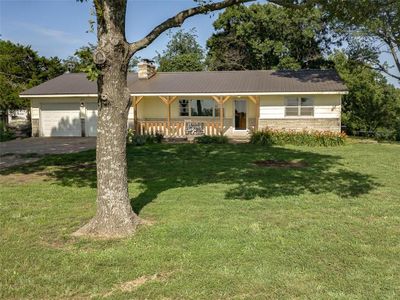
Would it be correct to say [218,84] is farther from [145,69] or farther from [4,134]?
[4,134]

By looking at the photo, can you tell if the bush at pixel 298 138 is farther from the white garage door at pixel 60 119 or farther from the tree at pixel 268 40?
the tree at pixel 268 40

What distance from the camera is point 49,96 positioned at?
23.8m

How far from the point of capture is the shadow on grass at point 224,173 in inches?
354

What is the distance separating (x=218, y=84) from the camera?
23781 mm

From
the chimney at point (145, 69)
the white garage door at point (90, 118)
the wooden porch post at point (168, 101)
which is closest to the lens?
the wooden porch post at point (168, 101)

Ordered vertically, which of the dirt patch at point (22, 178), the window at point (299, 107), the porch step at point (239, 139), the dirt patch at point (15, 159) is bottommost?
the dirt patch at point (22, 178)

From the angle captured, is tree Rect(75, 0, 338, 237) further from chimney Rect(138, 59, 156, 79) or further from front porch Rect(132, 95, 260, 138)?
chimney Rect(138, 59, 156, 79)

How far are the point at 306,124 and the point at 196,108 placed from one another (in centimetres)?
646

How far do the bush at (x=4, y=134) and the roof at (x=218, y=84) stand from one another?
8.59 ft

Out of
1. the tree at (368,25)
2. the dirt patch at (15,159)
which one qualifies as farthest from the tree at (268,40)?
the dirt patch at (15,159)

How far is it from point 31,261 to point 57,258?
0.29m

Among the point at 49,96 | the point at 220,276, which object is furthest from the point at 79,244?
the point at 49,96

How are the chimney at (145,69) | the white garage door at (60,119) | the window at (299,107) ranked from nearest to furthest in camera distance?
the window at (299,107), the white garage door at (60,119), the chimney at (145,69)

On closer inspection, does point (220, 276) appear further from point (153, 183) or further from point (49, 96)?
point (49, 96)
